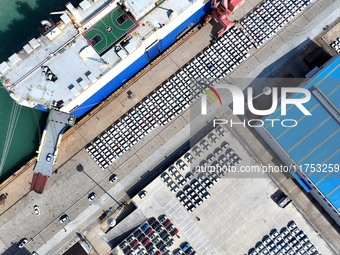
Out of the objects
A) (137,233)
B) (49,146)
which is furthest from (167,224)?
(49,146)

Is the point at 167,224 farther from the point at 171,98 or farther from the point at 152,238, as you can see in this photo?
the point at 171,98

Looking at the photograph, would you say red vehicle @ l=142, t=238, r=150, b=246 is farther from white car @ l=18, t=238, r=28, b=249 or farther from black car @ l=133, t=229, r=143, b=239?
white car @ l=18, t=238, r=28, b=249

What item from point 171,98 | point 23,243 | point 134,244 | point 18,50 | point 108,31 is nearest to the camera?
point 108,31

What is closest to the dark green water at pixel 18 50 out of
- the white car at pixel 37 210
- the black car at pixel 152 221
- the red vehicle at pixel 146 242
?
the white car at pixel 37 210

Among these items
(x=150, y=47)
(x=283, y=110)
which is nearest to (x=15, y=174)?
(x=150, y=47)

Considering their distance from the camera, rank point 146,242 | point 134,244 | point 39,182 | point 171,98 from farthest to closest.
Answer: point 171,98
point 39,182
point 146,242
point 134,244

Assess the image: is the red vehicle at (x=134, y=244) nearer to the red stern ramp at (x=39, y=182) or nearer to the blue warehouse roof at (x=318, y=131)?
the red stern ramp at (x=39, y=182)
